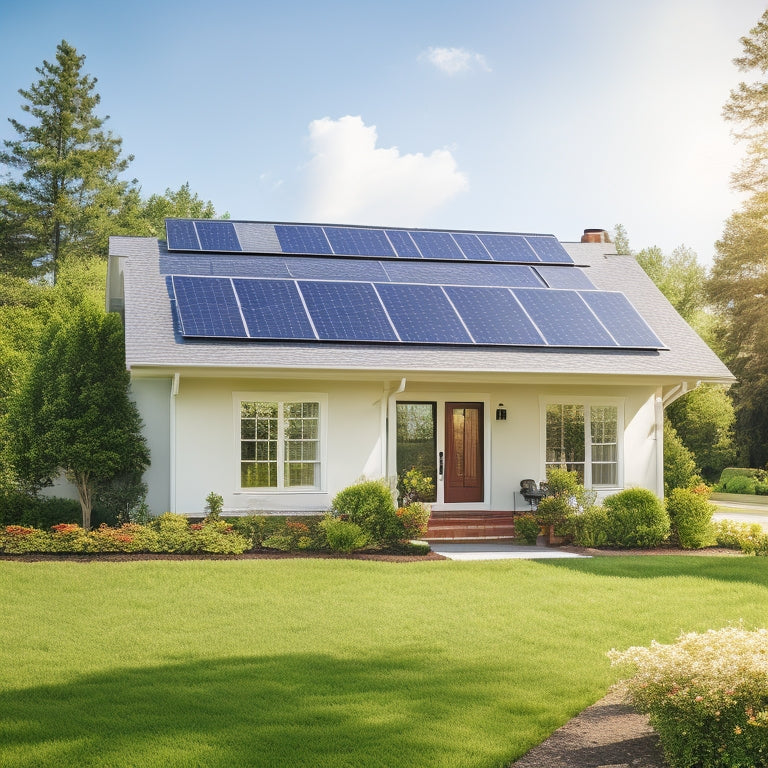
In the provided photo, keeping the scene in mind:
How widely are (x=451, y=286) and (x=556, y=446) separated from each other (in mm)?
3841

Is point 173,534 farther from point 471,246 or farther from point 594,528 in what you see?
point 471,246

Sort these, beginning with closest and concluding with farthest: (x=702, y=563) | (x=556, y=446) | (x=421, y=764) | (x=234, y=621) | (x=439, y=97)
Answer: (x=421, y=764), (x=234, y=621), (x=702, y=563), (x=556, y=446), (x=439, y=97)

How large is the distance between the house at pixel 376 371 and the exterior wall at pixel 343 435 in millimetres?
33

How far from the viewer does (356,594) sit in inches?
417

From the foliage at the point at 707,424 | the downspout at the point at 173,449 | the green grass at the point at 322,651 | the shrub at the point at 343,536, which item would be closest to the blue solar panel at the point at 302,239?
the downspout at the point at 173,449

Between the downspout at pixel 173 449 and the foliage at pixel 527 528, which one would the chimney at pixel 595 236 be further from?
the downspout at pixel 173 449

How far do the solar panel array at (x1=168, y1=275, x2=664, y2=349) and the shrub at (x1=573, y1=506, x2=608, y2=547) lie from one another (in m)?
3.24

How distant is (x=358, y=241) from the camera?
65.9 feet

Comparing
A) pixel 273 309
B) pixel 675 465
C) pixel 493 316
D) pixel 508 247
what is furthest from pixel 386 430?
pixel 675 465

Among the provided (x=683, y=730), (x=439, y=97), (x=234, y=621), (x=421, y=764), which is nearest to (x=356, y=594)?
(x=234, y=621)

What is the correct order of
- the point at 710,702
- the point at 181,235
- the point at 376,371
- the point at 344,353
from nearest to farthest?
the point at 710,702
the point at 376,371
the point at 344,353
the point at 181,235

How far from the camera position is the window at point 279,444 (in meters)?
14.9

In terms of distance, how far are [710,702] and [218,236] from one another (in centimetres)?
1637

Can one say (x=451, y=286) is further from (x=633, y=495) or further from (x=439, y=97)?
(x=439, y=97)
